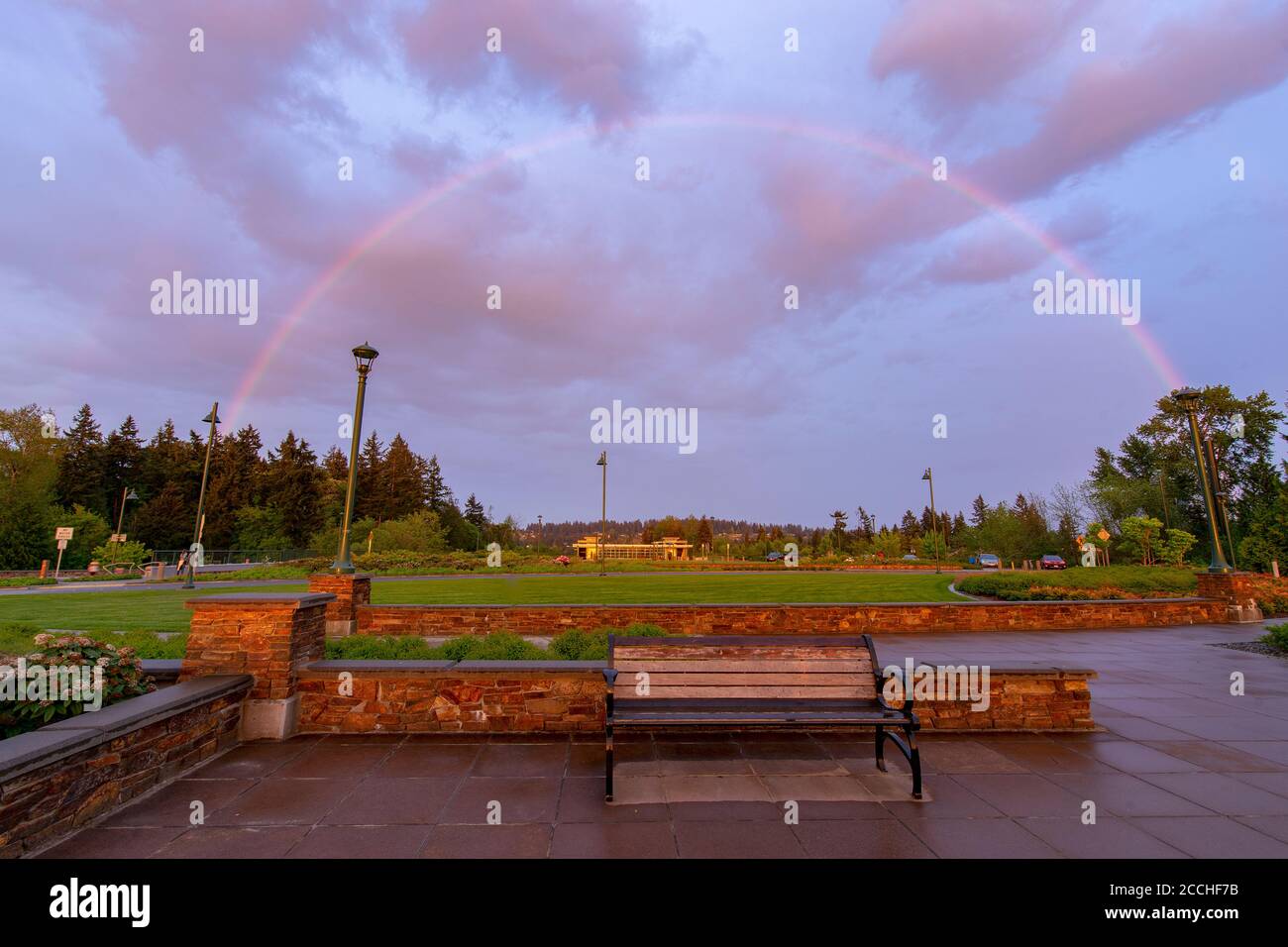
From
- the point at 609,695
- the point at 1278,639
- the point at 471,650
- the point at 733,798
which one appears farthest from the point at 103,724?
the point at 1278,639

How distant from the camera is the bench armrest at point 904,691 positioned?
4.00 metres

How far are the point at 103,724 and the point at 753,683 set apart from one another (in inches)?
160

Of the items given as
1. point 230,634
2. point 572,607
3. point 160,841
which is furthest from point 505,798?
point 572,607

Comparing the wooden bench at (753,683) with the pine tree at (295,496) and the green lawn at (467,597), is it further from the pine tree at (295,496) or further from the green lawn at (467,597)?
the pine tree at (295,496)

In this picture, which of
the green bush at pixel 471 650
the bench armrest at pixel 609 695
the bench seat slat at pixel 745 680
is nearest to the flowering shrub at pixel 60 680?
the green bush at pixel 471 650

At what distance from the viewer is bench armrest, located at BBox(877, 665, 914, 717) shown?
3996 mm

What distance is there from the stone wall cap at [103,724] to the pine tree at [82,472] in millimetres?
64971

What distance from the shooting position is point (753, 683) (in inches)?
170

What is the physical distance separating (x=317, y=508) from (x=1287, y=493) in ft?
226

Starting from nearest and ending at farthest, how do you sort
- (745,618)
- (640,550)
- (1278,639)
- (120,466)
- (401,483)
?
(1278,639), (745,618), (120,466), (401,483), (640,550)

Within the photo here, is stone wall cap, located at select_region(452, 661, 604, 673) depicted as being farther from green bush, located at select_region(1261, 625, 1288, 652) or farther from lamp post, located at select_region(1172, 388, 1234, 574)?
lamp post, located at select_region(1172, 388, 1234, 574)

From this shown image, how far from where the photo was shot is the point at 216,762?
422cm

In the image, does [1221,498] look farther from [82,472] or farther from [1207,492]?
[82,472]

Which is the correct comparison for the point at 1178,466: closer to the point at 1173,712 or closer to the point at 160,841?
the point at 1173,712
